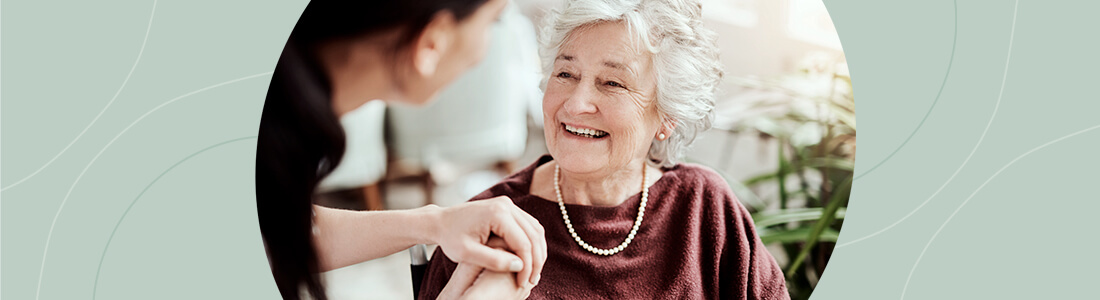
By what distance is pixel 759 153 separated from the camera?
1.66 meters

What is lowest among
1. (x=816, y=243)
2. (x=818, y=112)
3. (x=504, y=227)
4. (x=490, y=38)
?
(x=816, y=243)

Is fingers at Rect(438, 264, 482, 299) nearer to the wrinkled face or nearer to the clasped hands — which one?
the clasped hands

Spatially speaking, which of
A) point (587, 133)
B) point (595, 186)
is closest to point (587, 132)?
point (587, 133)

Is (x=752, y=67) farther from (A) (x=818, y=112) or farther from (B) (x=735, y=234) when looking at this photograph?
(B) (x=735, y=234)

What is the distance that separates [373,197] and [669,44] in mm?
585

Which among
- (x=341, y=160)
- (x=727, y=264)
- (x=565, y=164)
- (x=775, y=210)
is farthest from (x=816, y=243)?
(x=341, y=160)

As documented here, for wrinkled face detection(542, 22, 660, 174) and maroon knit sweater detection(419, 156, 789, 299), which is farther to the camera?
maroon knit sweater detection(419, 156, 789, 299)

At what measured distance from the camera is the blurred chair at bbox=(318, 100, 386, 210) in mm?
1582

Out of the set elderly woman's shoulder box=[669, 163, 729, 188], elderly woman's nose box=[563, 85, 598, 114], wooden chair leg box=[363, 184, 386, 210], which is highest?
elderly woman's nose box=[563, 85, 598, 114]

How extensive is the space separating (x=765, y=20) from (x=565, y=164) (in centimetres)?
45

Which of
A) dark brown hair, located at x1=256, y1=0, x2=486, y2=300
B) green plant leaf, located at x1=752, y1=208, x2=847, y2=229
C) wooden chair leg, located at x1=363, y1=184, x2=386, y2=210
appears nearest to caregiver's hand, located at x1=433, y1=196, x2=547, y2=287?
wooden chair leg, located at x1=363, y1=184, x2=386, y2=210

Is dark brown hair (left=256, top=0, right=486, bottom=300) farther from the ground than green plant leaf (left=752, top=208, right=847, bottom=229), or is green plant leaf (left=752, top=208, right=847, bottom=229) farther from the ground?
dark brown hair (left=256, top=0, right=486, bottom=300)

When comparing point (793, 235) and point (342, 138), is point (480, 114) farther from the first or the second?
point (793, 235)

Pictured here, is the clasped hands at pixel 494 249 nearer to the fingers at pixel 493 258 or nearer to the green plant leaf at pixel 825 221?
the fingers at pixel 493 258
